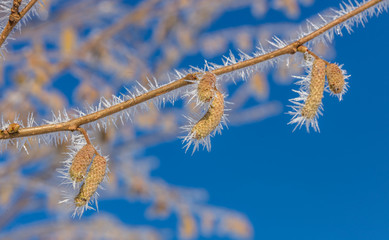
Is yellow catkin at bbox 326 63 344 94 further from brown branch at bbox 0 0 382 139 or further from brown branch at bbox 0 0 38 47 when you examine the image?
brown branch at bbox 0 0 38 47

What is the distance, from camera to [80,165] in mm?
1021

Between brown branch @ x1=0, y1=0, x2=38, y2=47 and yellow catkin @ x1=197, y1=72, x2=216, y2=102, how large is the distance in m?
0.48

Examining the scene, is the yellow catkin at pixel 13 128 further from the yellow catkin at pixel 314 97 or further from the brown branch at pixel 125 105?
the yellow catkin at pixel 314 97

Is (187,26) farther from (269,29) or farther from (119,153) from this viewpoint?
(119,153)

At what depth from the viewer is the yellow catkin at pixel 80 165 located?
1019 mm

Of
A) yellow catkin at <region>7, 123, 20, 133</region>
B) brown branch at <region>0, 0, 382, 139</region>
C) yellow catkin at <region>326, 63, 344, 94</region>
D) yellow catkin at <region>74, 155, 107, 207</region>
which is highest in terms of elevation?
yellow catkin at <region>326, 63, 344, 94</region>

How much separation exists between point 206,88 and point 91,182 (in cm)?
36

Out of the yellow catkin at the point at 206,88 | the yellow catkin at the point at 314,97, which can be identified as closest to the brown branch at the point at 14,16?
the yellow catkin at the point at 206,88

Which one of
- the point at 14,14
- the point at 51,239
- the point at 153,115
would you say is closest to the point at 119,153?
the point at 153,115

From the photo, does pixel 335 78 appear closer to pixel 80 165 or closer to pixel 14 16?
pixel 80 165

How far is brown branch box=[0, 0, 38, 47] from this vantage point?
3.30ft

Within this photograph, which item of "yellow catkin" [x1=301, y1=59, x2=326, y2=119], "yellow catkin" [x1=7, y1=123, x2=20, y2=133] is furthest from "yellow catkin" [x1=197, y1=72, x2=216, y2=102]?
"yellow catkin" [x1=7, y1=123, x2=20, y2=133]

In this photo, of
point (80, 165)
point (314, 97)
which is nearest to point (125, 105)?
point (80, 165)

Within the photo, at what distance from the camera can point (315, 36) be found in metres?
1.14
